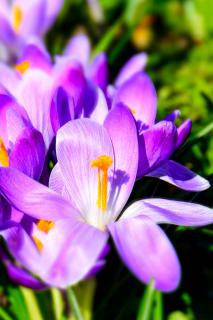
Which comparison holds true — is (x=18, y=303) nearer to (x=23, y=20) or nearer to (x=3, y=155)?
(x=3, y=155)

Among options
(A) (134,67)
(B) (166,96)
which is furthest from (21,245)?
(B) (166,96)

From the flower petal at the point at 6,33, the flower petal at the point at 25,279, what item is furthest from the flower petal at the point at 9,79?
the flower petal at the point at 6,33

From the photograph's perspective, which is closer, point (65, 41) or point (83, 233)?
point (83, 233)

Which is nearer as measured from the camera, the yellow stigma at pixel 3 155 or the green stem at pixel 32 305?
the yellow stigma at pixel 3 155

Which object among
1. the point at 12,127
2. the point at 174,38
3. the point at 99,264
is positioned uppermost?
the point at 12,127

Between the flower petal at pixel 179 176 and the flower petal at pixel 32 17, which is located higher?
the flower petal at pixel 32 17

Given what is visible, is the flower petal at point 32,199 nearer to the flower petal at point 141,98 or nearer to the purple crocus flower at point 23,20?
the flower petal at point 141,98

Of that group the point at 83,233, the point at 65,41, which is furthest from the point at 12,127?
the point at 65,41

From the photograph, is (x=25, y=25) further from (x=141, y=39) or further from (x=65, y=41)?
(x=141, y=39)
